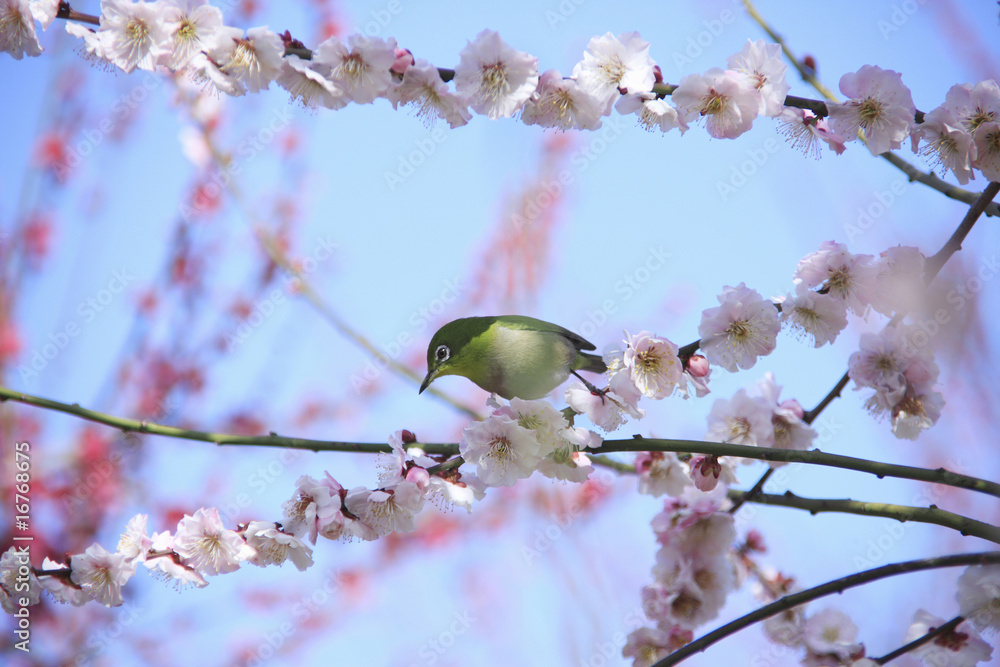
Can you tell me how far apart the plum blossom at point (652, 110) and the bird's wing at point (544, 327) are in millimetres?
1124

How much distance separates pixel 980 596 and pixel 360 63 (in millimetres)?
2119

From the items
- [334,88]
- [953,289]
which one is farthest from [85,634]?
[953,289]

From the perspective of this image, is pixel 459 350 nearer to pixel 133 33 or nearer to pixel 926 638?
pixel 133 33

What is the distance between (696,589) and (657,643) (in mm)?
239

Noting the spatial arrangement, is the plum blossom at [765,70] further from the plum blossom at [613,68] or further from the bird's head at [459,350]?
the bird's head at [459,350]

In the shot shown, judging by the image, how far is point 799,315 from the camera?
194cm

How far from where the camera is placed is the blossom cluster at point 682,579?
7.37 ft

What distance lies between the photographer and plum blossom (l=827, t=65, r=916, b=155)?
66.9 inches

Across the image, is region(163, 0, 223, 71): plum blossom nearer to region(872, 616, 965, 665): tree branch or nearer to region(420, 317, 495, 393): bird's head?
region(420, 317, 495, 393): bird's head

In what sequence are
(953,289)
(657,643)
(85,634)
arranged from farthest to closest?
(85,634) → (657,643) → (953,289)

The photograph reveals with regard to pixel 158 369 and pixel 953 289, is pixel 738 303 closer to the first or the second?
pixel 953 289

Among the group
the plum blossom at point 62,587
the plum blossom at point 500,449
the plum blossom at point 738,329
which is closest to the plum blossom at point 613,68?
the plum blossom at point 738,329

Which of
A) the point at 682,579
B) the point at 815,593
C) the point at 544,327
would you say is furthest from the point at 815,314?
the point at 544,327

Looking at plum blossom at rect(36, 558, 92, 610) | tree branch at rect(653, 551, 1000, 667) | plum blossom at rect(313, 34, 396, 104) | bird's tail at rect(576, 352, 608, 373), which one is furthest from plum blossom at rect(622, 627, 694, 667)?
plum blossom at rect(313, 34, 396, 104)
